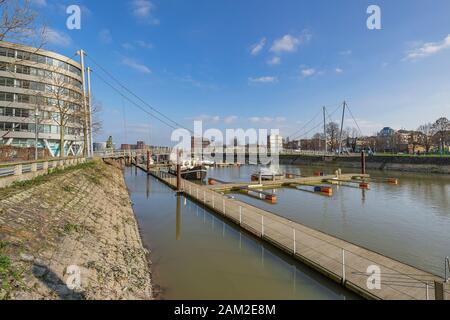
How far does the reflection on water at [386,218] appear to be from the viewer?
12914 millimetres

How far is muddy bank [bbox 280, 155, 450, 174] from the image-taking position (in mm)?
51641

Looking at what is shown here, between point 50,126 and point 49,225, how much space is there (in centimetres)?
5495

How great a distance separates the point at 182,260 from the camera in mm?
11352

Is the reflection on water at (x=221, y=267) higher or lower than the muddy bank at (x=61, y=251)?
lower

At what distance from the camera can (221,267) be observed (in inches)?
417

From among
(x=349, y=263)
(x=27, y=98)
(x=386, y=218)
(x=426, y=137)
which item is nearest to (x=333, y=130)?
(x=426, y=137)

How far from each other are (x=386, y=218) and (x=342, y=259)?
42.1 feet

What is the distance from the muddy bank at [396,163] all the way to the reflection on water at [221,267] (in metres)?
56.5

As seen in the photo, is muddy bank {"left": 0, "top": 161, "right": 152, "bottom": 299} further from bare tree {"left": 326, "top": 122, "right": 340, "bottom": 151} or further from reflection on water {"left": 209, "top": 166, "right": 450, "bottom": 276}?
bare tree {"left": 326, "top": 122, "right": 340, "bottom": 151}

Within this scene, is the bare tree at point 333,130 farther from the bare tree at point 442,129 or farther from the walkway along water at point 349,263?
the walkway along water at point 349,263

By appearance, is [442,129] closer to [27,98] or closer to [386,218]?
[386,218]

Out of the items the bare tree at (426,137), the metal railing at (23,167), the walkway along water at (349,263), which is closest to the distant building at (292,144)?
the bare tree at (426,137)
